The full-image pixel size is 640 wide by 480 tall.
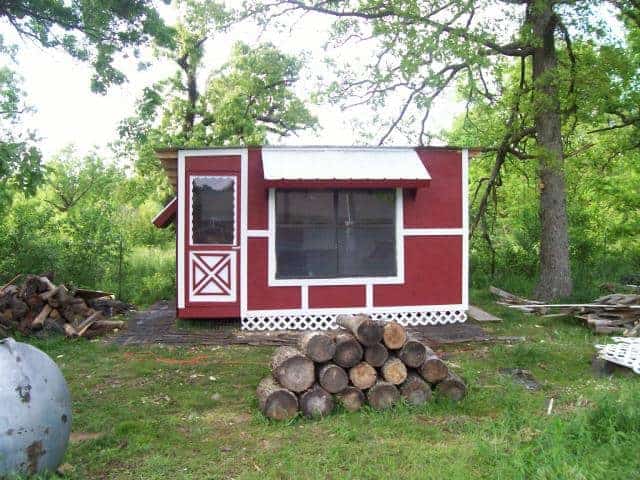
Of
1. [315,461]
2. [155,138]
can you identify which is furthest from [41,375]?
[155,138]

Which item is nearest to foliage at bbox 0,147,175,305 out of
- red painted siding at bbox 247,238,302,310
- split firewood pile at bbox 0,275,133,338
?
split firewood pile at bbox 0,275,133,338

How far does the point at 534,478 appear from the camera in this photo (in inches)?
147

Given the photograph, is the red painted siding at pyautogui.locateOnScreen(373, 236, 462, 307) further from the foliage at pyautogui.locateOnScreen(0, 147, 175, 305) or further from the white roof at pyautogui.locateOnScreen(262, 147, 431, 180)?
the foliage at pyautogui.locateOnScreen(0, 147, 175, 305)

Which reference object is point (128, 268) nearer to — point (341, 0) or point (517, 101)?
point (341, 0)

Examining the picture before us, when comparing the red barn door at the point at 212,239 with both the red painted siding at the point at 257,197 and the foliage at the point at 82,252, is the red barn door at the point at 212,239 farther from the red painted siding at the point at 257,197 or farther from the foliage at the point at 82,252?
the foliage at the point at 82,252

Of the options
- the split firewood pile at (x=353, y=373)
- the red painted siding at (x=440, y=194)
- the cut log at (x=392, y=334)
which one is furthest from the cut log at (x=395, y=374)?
the red painted siding at (x=440, y=194)

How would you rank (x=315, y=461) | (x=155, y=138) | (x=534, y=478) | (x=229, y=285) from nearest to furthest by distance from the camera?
(x=534, y=478) < (x=315, y=461) < (x=229, y=285) < (x=155, y=138)

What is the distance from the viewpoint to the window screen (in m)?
9.68

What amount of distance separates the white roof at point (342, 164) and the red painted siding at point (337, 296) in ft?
6.23

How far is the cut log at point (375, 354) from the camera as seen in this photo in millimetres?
5547

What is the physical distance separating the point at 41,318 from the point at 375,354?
6.30 meters

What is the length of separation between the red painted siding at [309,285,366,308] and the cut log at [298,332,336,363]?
14.1 ft

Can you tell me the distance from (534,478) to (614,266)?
1316 cm

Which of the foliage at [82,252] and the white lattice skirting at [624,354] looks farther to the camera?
the foliage at [82,252]
